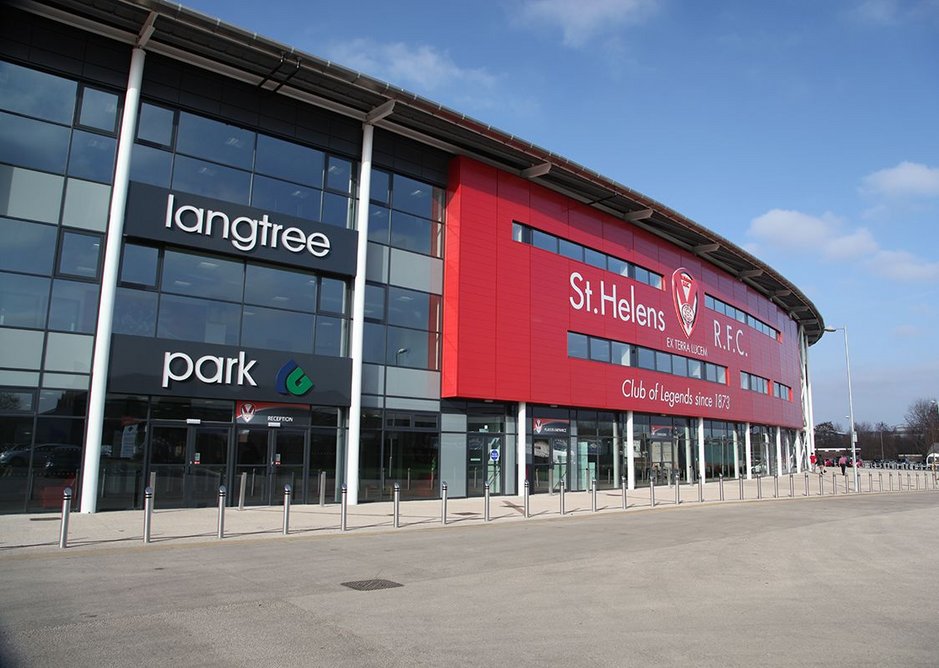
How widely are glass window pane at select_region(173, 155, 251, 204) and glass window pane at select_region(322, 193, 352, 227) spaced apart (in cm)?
243

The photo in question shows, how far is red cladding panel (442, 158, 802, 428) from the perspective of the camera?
82.5 feet

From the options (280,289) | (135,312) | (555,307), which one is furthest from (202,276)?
(555,307)

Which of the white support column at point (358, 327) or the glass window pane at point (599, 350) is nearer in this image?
the white support column at point (358, 327)

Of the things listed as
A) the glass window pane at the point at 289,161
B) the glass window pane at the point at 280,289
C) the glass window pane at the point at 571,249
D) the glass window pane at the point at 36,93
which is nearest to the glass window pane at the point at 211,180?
the glass window pane at the point at 289,161

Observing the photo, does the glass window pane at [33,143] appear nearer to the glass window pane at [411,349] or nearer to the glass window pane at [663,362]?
the glass window pane at [411,349]

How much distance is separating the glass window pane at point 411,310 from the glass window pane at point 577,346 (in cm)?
662

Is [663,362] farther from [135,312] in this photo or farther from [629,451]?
[135,312]

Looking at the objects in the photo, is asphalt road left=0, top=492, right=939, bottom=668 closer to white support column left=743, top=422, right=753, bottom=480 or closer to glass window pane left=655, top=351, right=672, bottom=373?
glass window pane left=655, top=351, right=672, bottom=373

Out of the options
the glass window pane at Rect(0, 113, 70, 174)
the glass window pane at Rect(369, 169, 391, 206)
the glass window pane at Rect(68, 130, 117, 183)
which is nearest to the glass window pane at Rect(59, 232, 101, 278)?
the glass window pane at Rect(68, 130, 117, 183)

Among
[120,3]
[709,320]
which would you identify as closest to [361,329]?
[120,3]

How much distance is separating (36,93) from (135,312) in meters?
5.68

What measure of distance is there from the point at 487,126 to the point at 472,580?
17.8m

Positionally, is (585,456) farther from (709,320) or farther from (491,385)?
(709,320)

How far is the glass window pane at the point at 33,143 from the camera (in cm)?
1738
